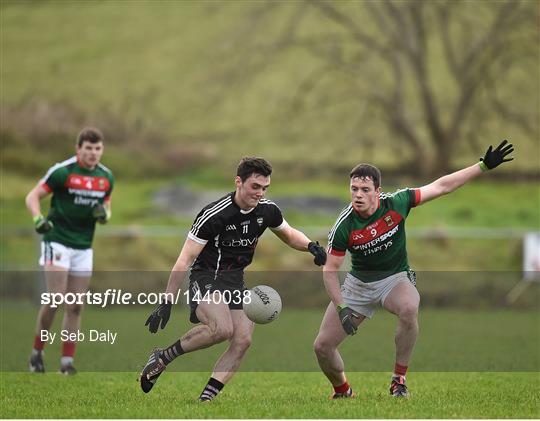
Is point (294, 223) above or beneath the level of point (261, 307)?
above

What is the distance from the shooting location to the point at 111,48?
119 ft

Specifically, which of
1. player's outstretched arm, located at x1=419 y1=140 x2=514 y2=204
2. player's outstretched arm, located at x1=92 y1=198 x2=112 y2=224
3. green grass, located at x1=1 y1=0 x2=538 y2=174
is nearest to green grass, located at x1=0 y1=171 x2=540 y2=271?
green grass, located at x1=1 y1=0 x2=538 y2=174

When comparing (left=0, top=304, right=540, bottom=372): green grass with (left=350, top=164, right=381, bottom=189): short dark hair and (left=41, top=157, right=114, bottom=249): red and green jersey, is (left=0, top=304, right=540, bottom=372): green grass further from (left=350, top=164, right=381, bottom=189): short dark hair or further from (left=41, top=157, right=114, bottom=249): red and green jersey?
(left=350, top=164, right=381, bottom=189): short dark hair

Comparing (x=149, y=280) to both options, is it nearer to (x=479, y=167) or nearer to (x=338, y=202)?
(x=338, y=202)

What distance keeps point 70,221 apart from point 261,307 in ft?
11.3

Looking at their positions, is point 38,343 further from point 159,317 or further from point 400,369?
point 400,369

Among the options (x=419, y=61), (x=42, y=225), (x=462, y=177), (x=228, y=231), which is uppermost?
(x=419, y=61)

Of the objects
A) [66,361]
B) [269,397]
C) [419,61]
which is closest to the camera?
[269,397]

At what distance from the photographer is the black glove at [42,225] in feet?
32.2

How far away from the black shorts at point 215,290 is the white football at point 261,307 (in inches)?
2.9

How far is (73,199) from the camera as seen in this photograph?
10438mm

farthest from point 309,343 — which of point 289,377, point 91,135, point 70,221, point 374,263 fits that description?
point 374,263

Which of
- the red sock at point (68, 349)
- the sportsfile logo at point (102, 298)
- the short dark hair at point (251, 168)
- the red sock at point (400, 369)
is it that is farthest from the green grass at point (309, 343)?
the short dark hair at point (251, 168)

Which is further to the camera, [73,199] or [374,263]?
[73,199]
